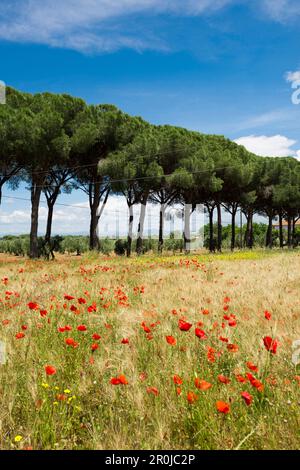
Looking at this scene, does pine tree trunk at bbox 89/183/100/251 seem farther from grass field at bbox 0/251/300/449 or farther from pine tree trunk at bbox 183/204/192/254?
grass field at bbox 0/251/300/449

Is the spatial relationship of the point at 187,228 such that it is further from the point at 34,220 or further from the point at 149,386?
the point at 149,386

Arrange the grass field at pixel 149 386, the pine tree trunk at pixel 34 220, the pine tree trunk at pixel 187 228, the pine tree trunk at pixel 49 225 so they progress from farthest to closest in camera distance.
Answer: the pine tree trunk at pixel 187 228, the pine tree trunk at pixel 49 225, the pine tree trunk at pixel 34 220, the grass field at pixel 149 386

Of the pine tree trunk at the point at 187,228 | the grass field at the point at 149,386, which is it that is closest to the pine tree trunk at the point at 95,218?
the pine tree trunk at the point at 187,228

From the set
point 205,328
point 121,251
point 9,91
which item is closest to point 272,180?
point 121,251

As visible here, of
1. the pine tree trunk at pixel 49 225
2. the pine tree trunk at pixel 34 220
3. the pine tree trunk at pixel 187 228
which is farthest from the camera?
the pine tree trunk at pixel 187 228

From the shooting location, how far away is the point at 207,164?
3381cm

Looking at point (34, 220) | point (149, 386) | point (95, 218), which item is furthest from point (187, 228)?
point (149, 386)

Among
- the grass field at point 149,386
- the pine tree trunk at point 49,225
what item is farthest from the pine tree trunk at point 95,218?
the grass field at point 149,386

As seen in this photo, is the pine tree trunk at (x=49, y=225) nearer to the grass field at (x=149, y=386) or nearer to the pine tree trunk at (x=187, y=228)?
the pine tree trunk at (x=187, y=228)

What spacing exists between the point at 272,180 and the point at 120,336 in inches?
1753

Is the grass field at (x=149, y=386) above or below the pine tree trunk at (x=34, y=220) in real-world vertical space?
below

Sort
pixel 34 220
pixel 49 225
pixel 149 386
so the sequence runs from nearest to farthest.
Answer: pixel 149 386 < pixel 34 220 < pixel 49 225

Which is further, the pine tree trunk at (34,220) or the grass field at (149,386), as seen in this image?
the pine tree trunk at (34,220)
